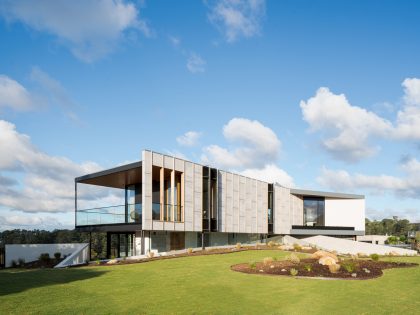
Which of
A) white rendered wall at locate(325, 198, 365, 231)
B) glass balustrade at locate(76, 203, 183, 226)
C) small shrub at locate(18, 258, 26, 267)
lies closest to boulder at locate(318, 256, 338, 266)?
glass balustrade at locate(76, 203, 183, 226)

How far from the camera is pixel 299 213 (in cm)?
4747

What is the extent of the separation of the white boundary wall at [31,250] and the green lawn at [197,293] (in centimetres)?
1589

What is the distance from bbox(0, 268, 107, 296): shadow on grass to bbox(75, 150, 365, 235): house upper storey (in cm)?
771

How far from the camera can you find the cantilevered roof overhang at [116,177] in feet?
90.2

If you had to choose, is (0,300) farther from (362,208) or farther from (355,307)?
(362,208)

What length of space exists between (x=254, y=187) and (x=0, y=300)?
28.6 meters

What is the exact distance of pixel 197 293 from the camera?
13914 mm

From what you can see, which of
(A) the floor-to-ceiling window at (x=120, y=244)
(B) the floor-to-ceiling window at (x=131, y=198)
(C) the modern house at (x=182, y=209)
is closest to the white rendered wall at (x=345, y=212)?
(C) the modern house at (x=182, y=209)

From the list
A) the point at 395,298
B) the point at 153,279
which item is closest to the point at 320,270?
the point at 395,298

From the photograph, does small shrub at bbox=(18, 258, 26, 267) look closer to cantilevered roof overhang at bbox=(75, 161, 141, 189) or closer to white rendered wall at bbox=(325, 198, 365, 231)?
cantilevered roof overhang at bbox=(75, 161, 141, 189)

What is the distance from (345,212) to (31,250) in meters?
36.1

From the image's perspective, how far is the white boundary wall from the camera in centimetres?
3136

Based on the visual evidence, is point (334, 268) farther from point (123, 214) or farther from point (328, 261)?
point (123, 214)

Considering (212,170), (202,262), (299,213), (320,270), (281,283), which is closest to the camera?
(281,283)
